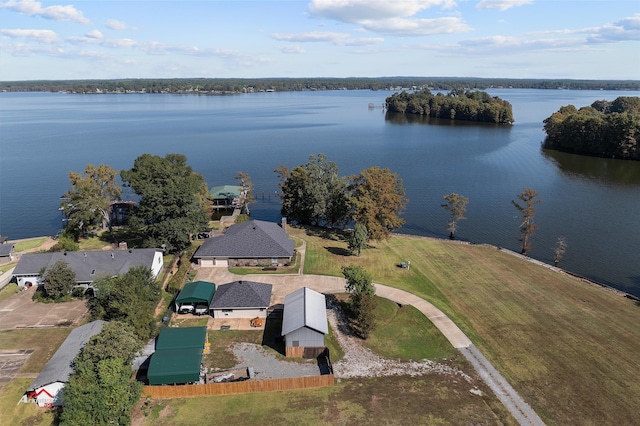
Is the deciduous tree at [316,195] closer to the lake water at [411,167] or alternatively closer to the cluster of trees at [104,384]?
the lake water at [411,167]

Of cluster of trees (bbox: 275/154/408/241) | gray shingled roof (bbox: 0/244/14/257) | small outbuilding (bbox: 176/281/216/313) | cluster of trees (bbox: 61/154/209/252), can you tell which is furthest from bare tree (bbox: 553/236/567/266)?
gray shingled roof (bbox: 0/244/14/257)

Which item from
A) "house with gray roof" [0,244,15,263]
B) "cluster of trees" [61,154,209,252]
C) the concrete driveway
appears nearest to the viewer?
the concrete driveway

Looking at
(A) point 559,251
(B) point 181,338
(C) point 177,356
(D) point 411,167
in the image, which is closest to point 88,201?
(B) point 181,338

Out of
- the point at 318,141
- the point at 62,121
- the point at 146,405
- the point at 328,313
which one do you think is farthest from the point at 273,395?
the point at 62,121

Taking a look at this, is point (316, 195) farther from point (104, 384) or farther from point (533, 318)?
point (104, 384)

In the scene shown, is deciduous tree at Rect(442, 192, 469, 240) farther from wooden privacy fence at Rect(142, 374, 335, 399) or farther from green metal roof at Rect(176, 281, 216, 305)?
wooden privacy fence at Rect(142, 374, 335, 399)

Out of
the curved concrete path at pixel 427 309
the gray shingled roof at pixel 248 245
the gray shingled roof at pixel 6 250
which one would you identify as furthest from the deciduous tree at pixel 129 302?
the gray shingled roof at pixel 6 250
